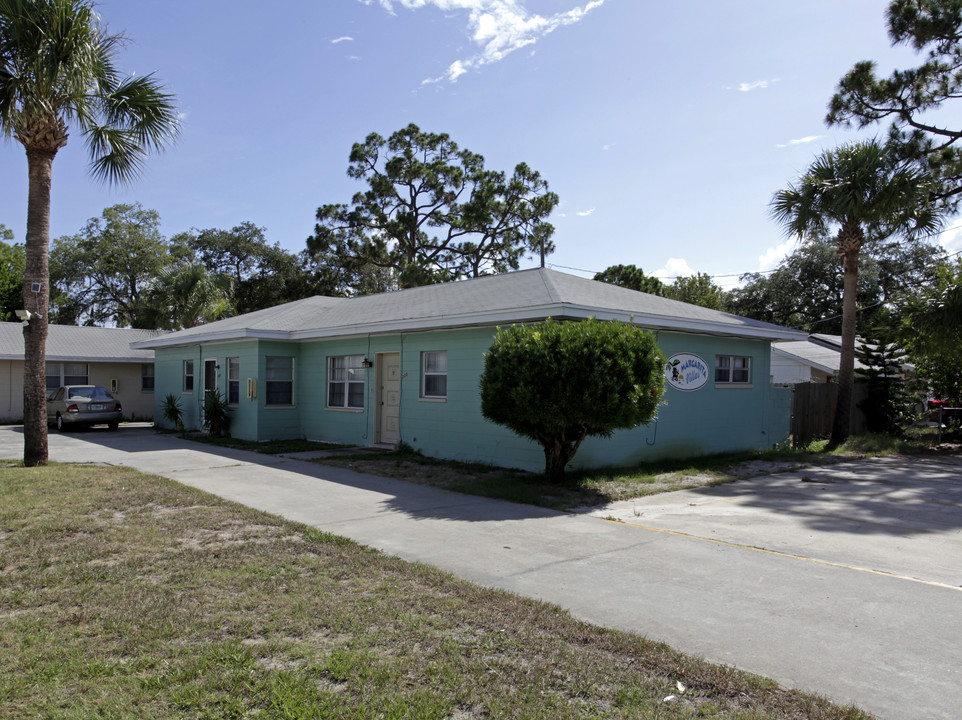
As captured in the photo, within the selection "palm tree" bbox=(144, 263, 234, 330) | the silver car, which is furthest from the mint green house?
"palm tree" bbox=(144, 263, 234, 330)

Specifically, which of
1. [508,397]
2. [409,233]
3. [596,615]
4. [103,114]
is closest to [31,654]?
[596,615]

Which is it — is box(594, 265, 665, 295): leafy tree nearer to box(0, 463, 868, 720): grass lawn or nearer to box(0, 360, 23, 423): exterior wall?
box(0, 360, 23, 423): exterior wall

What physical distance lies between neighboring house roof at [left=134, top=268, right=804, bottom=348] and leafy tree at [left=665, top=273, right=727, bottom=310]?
86.5ft

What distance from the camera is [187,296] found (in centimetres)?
2927

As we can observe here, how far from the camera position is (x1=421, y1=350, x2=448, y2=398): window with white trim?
44.9 feet

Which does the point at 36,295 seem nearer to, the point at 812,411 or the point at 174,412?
the point at 174,412

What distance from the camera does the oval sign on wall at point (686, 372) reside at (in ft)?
43.8

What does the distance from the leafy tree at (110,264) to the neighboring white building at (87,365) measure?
57.7 feet

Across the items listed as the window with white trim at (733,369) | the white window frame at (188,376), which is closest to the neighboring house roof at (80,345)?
the white window frame at (188,376)

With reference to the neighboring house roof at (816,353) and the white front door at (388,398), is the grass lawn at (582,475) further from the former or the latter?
the neighboring house roof at (816,353)

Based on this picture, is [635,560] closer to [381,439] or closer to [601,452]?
[601,452]

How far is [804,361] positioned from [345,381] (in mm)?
18010

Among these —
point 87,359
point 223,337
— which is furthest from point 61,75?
point 87,359

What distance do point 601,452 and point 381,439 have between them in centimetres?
562
